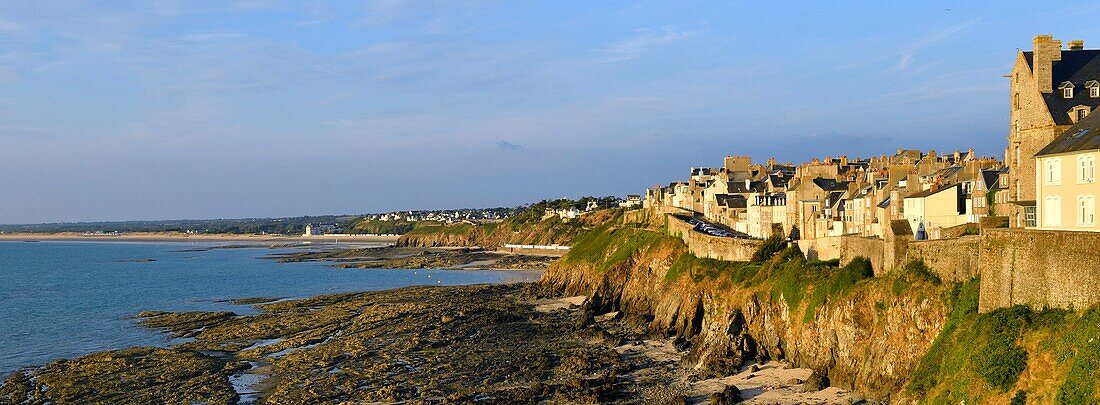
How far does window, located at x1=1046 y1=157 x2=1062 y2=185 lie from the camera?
1128 inches

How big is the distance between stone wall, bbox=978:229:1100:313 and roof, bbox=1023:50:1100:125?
819 centimetres

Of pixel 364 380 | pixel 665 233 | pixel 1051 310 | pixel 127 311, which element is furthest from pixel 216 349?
pixel 1051 310

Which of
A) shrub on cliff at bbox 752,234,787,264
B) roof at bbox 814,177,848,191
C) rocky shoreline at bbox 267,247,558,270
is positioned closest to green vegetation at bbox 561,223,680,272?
roof at bbox 814,177,848,191

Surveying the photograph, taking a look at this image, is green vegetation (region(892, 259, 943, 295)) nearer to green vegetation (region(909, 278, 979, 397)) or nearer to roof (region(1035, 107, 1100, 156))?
green vegetation (region(909, 278, 979, 397))

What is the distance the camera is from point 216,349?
49.1 m

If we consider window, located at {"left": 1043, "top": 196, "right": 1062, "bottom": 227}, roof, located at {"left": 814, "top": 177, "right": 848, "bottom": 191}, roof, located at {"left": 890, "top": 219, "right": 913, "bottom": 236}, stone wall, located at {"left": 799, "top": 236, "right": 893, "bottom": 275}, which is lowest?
stone wall, located at {"left": 799, "top": 236, "right": 893, "bottom": 275}

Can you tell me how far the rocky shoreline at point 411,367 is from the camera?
35406 millimetres

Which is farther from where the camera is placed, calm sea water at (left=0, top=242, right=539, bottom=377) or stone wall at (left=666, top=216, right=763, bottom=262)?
calm sea water at (left=0, top=242, right=539, bottom=377)

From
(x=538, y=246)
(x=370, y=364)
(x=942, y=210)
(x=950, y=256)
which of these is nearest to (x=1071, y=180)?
(x=950, y=256)

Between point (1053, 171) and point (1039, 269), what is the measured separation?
14.1ft

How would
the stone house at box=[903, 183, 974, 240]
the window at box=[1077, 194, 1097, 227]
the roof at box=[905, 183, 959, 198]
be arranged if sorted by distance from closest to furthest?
the window at box=[1077, 194, 1097, 227], the stone house at box=[903, 183, 974, 240], the roof at box=[905, 183, 959, 198]

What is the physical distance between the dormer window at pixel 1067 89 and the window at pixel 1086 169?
7.99 meters

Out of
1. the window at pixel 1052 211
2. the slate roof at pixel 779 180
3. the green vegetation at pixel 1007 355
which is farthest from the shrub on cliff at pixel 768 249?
the slate roof at pixel 779 180

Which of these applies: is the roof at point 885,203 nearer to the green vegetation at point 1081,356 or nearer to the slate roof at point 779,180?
the slate roof at point 779,180
